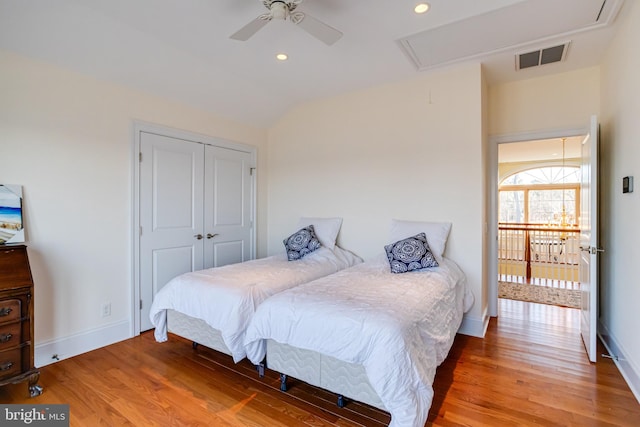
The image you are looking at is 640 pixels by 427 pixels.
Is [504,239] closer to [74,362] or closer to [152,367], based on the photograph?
[152,367]

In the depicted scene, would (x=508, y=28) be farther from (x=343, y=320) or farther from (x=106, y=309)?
(x=106, y=309)

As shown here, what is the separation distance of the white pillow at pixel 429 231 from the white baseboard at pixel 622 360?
1505mm

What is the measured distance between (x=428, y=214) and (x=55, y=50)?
369 centimetres

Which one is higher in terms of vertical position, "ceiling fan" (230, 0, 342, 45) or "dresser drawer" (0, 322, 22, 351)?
A: "ceiling fan" (230, 0, 342, 45)

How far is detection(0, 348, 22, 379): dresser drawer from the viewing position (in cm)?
203

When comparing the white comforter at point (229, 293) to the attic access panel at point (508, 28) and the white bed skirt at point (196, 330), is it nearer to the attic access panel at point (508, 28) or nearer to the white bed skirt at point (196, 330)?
the white bed skirt at point (196, 330)

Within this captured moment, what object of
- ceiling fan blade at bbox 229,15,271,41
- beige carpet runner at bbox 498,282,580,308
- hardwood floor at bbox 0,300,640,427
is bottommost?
hardwood floor at bbox 0,300,640,427

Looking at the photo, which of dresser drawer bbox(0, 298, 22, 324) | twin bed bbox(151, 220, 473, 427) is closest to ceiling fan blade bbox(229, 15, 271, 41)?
twin bed bbox(151, 220, 473, 427)

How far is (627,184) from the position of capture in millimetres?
2336

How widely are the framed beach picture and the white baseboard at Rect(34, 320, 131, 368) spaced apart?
35.5 inches

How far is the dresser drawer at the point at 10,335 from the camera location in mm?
2043

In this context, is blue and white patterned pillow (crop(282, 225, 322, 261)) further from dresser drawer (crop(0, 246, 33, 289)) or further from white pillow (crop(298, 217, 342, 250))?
dresser drawer (crop(0, 246, 33, 289))

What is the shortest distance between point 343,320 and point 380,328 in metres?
0.23

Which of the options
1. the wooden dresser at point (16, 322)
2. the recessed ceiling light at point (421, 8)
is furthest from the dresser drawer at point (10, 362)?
the recessed ceiling light at point (421, 8)
